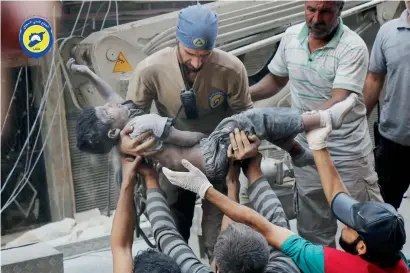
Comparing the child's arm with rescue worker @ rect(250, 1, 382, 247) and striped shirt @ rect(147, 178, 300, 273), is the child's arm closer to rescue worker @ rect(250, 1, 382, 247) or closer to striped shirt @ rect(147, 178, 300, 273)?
striped shirt @ rect(147, 178, 300, 273)

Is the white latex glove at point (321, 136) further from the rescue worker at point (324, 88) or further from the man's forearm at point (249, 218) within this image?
the man's forearm at point (249, 218)

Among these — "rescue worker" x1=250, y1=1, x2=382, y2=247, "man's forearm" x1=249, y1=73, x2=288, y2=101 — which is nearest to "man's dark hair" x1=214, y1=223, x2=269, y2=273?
"rescue worker" x1=250, y1=1, x2=382, y2=247

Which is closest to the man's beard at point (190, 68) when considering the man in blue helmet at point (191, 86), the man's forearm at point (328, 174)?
the man in blue helmet at point (191, 86)

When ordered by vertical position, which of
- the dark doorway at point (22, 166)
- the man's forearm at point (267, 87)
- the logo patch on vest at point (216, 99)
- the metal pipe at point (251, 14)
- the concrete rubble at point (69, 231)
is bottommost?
the concrete rubble at point (69, 231)

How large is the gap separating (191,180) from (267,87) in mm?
628

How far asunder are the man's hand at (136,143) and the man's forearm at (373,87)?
1.16 m

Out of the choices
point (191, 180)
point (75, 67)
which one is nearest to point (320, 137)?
point (191, 180)

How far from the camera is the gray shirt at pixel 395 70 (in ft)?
10.7

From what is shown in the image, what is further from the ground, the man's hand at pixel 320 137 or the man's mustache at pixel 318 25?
the man's mustache at pixel 318 25

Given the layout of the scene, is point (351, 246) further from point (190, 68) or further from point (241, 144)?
point (190, 68)

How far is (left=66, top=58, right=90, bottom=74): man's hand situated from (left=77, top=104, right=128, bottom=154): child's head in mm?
218

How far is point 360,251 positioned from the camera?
2445mm

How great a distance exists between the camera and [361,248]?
8.02 ft

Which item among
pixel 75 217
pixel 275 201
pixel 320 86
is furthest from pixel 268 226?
pixel 75 217
